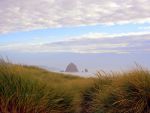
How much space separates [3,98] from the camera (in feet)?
32.2

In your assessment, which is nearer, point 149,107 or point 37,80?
point 149,107

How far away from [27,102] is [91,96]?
318 cm

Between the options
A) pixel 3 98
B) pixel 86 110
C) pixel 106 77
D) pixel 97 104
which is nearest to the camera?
pixel 3 98

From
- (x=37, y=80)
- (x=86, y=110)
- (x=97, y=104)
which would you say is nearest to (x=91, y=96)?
(x=86, y=110)

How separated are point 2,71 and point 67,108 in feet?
6.56

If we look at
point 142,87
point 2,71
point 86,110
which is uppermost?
point 2,71

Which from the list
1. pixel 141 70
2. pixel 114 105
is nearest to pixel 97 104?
pixel 114 105

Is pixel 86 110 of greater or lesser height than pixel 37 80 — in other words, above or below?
below

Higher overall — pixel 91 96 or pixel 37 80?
pixel 37 80

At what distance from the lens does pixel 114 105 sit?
419 inches

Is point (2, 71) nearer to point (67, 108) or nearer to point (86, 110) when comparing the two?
point (67, 108)

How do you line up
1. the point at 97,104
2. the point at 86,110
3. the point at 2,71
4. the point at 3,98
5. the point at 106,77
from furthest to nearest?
1. the point at 106,77
2. the point at 86,110
3. the point at 97,104
4. the point at 2,71
5. the point at 3,98

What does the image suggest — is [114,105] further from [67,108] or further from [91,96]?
[91,96]

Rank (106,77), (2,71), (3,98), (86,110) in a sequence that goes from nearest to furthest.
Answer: (3,98) < (2,71) < (86,110) < (106,77)
